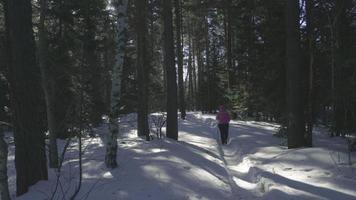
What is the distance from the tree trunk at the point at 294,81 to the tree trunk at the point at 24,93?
8.22 m

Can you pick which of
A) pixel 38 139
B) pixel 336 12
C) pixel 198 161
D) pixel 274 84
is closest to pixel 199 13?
pixel 274 84

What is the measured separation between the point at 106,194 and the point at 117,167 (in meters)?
2.40

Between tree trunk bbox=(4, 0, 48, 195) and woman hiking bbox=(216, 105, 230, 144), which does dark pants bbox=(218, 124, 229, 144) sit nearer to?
woman hiking bbox=(216, 105, 230, 144)

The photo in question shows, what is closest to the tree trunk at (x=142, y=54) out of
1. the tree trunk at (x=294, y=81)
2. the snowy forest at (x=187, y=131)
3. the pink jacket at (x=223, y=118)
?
the snowy forest at (x=187, y=131)

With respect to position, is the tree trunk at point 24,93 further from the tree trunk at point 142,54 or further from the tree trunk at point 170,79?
the tree trunk at point 142,54

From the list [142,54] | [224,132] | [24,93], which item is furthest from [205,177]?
[142,54]

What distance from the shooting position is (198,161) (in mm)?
12406

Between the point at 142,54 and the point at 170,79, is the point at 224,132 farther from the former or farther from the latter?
the point at 142,54

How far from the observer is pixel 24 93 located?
995 centimetres

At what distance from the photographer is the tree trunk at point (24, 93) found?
32.1 ft

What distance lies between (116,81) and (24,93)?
92.1 inches

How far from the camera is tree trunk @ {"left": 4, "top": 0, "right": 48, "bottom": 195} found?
9.77 meters

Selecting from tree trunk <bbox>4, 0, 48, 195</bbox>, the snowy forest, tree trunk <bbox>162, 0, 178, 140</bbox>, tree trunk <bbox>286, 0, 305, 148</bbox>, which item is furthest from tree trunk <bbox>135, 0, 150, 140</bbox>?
tree trunk <bbox>4, 0, 48, 195</bbox>

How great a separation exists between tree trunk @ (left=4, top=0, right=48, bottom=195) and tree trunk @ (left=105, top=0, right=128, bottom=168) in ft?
5.67
